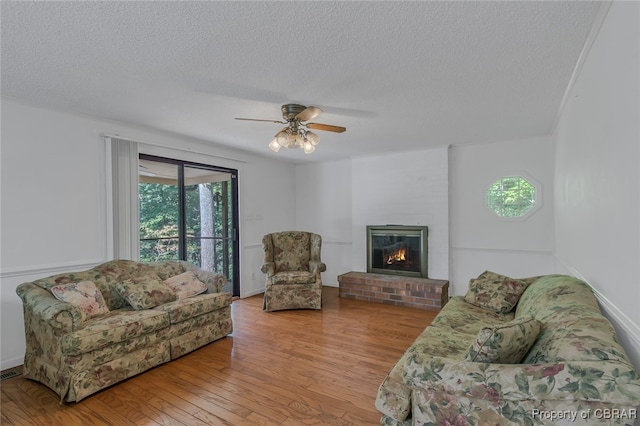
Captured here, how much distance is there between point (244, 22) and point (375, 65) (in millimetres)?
946

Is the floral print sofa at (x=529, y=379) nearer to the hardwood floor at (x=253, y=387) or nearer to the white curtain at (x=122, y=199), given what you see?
the hardwood floor at (x=253, y=387)

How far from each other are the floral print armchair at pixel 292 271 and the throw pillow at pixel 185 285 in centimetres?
115

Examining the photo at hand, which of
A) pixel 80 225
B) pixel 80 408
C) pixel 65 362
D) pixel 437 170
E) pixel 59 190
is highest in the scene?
pixel 437 170

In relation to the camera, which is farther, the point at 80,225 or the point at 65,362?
the point at 80,225

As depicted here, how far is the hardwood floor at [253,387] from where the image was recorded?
2.11 metres

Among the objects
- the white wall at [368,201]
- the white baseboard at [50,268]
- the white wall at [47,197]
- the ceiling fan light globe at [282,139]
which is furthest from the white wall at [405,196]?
the white baseboard at [50,268]

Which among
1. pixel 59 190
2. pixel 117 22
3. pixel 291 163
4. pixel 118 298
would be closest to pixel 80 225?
pixel 59 190

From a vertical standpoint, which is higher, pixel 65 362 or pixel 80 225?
pixel 80 225

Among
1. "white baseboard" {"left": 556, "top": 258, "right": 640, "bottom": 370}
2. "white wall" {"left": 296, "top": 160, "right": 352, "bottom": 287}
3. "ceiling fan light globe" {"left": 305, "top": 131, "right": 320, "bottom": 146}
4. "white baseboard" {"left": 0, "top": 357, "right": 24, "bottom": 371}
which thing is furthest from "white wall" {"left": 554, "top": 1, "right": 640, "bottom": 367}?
"white baseboard" {"left": 0, "top": 357, "right": 24, "bottom": 371}

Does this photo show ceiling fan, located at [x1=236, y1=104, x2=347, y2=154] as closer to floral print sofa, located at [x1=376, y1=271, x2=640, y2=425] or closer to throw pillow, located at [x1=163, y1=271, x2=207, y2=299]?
throw pillow, located at [x1=163, y1=271, x2=207, y2=299]

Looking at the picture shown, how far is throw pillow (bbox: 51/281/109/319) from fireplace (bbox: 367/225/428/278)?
392cm

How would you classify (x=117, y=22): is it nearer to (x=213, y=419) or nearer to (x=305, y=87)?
(x=305, y=87)

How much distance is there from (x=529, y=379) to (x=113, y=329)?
9.00 ft

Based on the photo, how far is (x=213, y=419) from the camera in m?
2.08
